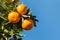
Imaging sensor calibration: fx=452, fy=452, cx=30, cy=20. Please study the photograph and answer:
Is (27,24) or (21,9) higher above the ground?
(21,9)

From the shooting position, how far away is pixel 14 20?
270 inches

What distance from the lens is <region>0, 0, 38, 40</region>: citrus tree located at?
6.89 m

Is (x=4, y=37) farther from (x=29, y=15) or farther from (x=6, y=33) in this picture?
(x=29, y=15)

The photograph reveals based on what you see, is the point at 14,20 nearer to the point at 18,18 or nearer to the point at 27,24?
the point at 18,18

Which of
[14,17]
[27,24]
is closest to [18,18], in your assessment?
[14,17]

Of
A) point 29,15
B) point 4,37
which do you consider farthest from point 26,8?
point 4,37

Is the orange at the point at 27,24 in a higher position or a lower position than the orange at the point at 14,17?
lower

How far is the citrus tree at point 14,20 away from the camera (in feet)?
22.6

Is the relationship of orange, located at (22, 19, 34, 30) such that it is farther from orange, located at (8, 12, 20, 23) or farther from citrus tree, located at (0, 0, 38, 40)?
A: orange, located at (8, 12, 20, 23)

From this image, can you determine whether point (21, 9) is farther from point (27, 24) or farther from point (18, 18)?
point (27, 24)

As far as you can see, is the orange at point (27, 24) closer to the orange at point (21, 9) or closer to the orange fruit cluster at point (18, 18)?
the orange fruit cluster at point (18, 18)

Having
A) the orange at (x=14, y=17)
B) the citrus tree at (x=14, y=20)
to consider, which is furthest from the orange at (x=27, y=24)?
the orange at (x=14, y=17)

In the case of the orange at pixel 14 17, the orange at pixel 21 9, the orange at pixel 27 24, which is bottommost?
the orange at pixel 27 24

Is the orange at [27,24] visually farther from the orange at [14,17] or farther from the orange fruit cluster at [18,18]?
the orange at [14,17]
